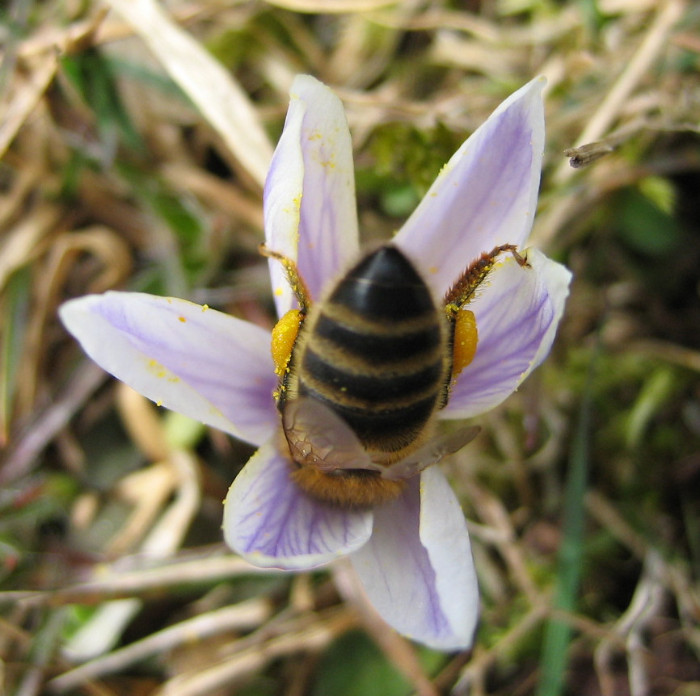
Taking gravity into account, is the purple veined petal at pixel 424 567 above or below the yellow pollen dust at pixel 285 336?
below

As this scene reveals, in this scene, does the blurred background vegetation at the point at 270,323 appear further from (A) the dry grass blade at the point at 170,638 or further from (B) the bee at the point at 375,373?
(B) the bee at the point at 375,373

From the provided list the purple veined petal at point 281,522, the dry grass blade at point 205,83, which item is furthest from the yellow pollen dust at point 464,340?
the dry grass blade at point 205,83

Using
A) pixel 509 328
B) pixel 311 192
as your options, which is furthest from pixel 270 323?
pixel 509 328

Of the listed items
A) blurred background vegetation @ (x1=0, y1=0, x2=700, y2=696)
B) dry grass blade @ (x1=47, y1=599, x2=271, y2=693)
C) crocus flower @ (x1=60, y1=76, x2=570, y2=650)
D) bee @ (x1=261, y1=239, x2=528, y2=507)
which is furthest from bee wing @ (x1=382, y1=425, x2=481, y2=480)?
dry grass blade @ (x1=47, y1=599, x2=271, y2=693)

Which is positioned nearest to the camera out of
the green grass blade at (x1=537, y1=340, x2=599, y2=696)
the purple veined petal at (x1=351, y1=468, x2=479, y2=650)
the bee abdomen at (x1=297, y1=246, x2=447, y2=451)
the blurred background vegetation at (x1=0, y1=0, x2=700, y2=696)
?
the bee abdomen at (x1=297, y1=246, x2=447, y2=451)

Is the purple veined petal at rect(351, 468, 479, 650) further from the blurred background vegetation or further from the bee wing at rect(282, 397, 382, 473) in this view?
the blurred background vegetation
